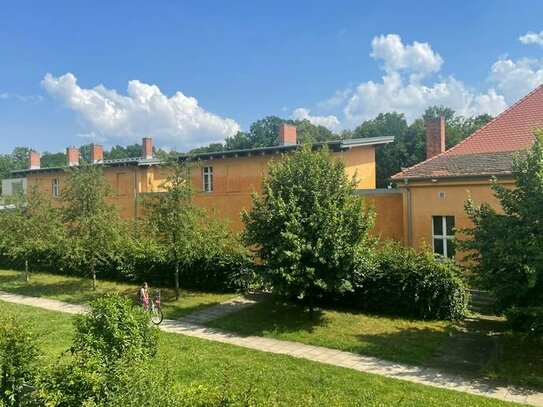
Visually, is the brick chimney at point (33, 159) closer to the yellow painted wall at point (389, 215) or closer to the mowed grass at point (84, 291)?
the mowed grass at point (84, 291)

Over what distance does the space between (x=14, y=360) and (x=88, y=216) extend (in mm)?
15186

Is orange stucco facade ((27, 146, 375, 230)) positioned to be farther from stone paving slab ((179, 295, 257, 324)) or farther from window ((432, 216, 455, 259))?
stone paving slab ((179, 295, 257, 324))

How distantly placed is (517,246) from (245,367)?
7.01m

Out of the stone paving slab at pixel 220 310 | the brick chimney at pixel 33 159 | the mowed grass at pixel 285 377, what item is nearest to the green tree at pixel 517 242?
the mowed grass at pixel 285 377

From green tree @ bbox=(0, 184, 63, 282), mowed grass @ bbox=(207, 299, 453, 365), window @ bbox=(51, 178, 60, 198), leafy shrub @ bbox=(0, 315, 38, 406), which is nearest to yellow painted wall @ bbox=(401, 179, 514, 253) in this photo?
mowed grass @ bbox=(207, 299, 453, 365)

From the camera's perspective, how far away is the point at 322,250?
14.5 meters

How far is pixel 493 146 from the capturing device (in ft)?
65.6

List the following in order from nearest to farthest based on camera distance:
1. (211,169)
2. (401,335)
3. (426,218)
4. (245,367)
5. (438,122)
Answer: (245,367) → (401,335) → (426,218) → (438,122) → (211,169)

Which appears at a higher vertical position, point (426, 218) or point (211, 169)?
point (211, 169)

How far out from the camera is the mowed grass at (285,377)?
29.1ft

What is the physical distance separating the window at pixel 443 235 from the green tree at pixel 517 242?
6652 millimetres

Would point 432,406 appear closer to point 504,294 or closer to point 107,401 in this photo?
point 504,294

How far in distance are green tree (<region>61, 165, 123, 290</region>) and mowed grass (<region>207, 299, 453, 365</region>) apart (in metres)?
8.32

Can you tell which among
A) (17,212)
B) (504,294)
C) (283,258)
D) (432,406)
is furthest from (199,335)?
(17,212)
